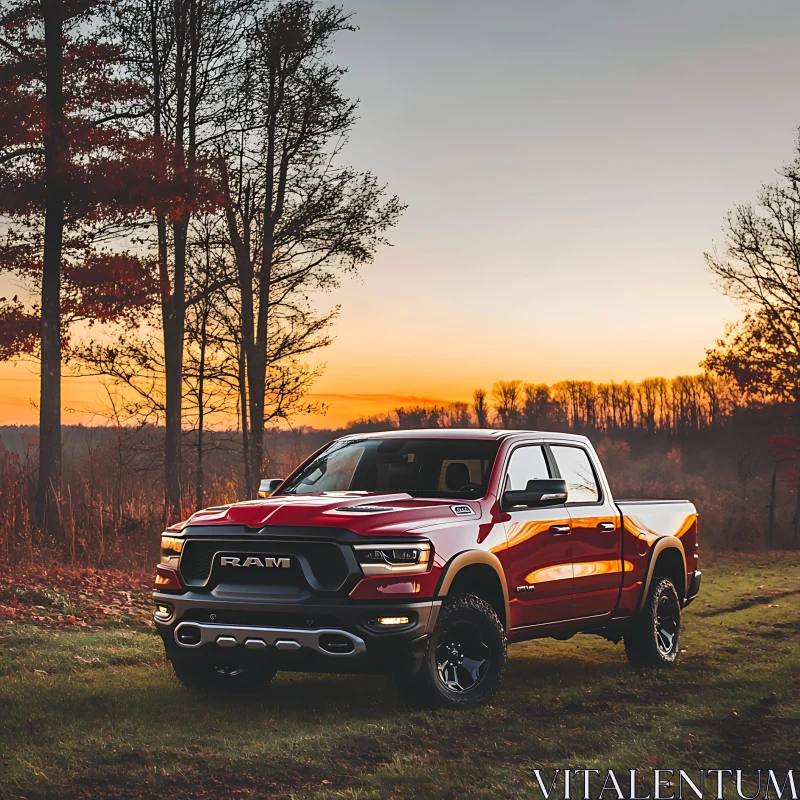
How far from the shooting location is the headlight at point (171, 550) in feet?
26.1

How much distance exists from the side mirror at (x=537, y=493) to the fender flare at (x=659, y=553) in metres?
2.21

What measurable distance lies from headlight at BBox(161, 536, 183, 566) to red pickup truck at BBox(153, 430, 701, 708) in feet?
0.04

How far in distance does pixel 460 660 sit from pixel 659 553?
11.1 ft

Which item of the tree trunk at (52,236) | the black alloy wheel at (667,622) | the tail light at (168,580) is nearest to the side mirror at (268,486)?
the tail light at (168,580)

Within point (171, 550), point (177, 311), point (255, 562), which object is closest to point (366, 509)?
point (255, 562)

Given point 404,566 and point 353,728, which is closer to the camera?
point 353,728

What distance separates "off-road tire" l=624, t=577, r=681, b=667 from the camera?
33.3 feet

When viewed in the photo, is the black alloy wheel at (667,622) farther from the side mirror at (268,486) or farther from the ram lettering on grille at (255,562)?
the ram lettering on grille at (255,562)

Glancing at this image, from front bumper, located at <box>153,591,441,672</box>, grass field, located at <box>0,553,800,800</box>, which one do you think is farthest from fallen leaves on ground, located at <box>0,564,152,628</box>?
front bumper, located at <box>153,591,441,672</box>

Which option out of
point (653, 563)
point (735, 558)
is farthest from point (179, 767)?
point (735, 558)

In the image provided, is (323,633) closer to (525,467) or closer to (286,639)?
(286,639)

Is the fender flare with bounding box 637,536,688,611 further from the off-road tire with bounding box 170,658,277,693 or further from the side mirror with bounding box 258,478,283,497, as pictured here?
the off-road tire with bounding box 170,658,277,693

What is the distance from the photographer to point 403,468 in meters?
9.01

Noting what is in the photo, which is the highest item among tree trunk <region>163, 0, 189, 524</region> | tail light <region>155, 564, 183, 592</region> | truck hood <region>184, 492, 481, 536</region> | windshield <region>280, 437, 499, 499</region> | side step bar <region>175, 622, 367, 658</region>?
tree trunk <region>163, 0, 189, 524</region>
